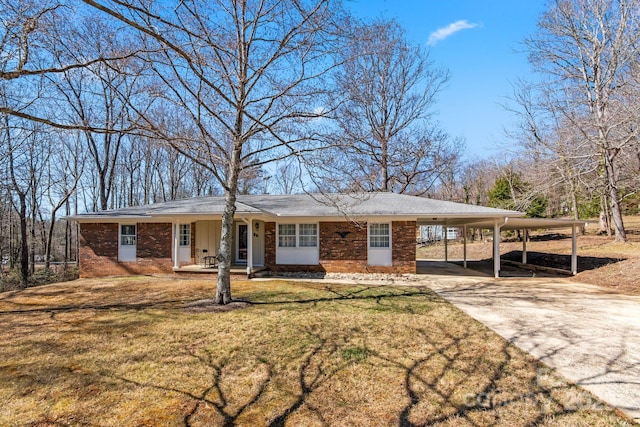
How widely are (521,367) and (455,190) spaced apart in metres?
36.2

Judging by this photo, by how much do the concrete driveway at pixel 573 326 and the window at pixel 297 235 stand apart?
499 cm

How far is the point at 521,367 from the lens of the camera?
15.1 feet

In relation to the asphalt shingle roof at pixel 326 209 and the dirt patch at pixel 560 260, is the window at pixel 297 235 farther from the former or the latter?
the dirt patch at pixel 560 260

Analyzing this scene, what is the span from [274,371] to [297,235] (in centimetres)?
945

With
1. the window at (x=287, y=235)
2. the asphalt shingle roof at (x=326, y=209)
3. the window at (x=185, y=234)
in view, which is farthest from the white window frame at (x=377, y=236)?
the window at (x=185, y=234)

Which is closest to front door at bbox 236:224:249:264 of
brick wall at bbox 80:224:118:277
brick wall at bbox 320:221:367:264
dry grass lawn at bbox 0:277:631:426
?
brick wall at bbox 320:221:367:264

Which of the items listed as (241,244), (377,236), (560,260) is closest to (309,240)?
(377,236)

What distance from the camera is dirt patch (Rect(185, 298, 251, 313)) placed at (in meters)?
7.46

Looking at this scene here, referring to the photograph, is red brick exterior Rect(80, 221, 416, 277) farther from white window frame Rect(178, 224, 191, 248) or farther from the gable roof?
the gable roof

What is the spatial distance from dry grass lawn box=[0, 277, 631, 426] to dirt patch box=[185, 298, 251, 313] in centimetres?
10

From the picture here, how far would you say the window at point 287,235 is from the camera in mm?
14023

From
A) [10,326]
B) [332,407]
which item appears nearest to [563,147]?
[332,407]

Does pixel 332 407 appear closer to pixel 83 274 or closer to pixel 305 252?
pixel 305 252

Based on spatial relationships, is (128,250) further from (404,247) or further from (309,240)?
(404,247)
